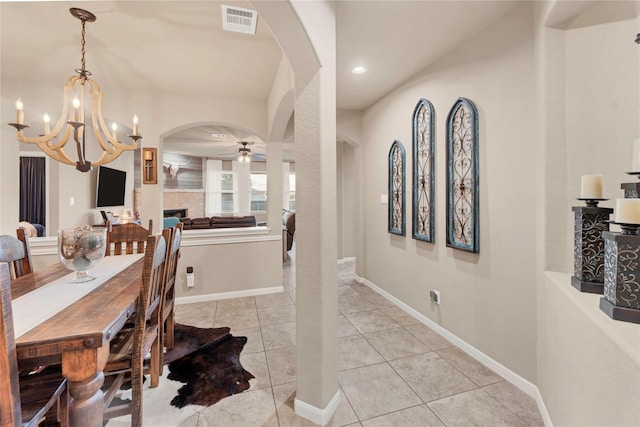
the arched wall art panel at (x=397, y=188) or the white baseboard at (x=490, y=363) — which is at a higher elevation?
the arched wall art panel at (x=397, y=188)

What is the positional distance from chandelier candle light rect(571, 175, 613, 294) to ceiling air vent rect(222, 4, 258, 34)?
2283 mm

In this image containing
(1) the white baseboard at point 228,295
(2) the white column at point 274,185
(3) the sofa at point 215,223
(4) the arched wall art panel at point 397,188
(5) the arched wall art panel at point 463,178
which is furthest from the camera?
(3) the sofa at point 215,223

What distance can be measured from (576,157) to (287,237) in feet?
17.8

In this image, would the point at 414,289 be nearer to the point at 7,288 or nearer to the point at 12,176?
the point at 7,288

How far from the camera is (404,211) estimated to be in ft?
10.5

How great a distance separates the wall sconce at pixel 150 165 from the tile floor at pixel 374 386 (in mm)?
1694

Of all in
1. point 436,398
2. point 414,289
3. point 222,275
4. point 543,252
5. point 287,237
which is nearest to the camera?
point 543,252

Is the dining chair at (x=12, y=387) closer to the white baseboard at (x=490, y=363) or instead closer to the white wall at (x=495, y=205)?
the white baseboard at (x=490, y=363)

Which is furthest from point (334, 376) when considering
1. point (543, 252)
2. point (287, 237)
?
point (287, 237)

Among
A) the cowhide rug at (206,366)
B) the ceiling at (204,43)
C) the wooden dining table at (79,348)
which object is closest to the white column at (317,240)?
the cowhide rug at (206,366)

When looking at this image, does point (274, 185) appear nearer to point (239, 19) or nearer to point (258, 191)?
point (239, 19)

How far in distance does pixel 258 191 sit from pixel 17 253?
26.7 ft

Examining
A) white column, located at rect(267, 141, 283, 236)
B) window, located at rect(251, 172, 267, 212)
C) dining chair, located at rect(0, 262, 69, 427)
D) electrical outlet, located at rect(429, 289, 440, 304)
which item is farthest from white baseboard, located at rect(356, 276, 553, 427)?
window, located at rect(251, 172, 267, 212)

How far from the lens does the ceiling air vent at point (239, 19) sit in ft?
6.44
